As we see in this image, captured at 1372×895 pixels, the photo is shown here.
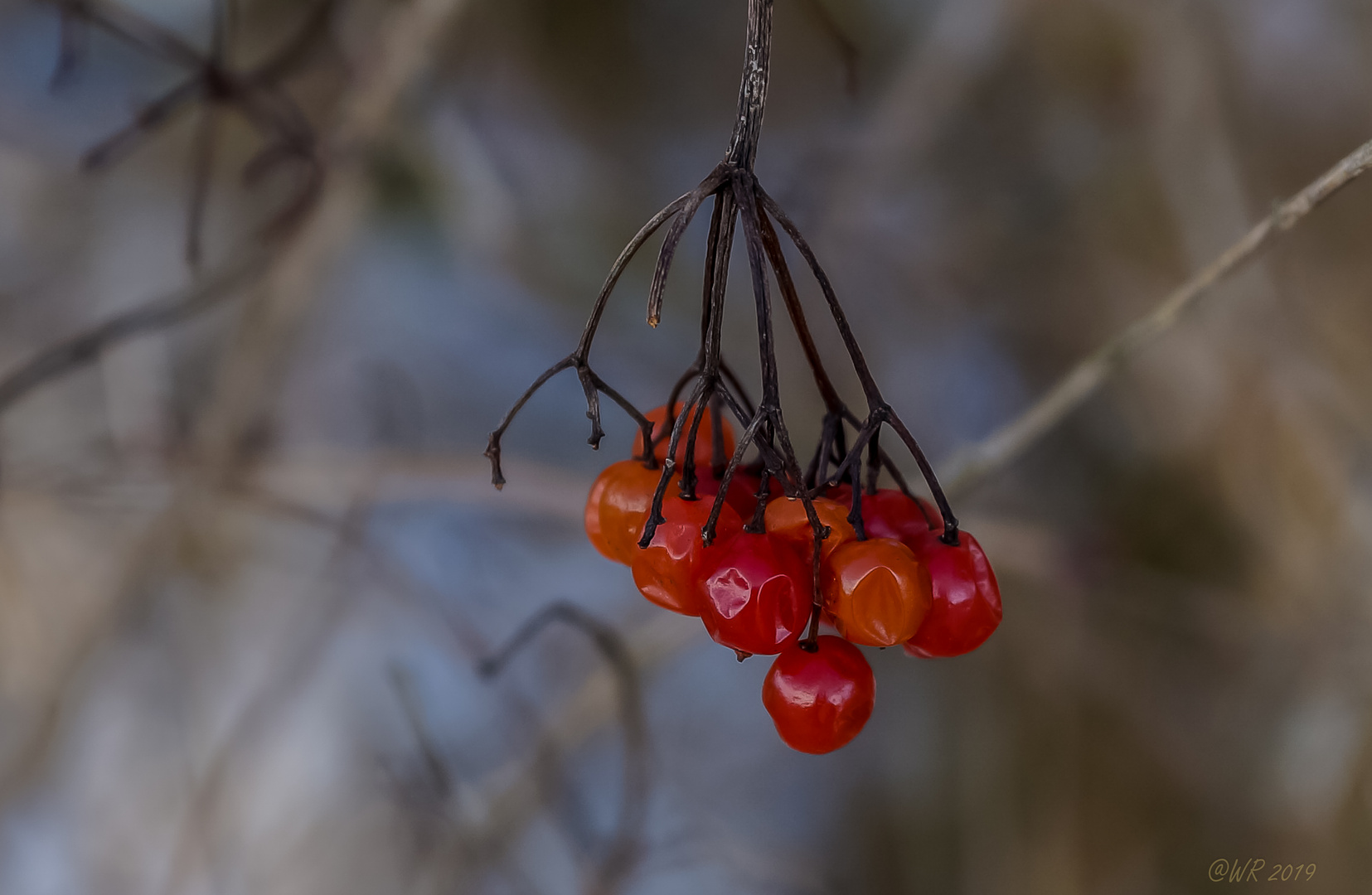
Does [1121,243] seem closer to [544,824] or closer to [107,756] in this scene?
[544,824]

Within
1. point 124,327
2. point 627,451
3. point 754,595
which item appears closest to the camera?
point 754,595

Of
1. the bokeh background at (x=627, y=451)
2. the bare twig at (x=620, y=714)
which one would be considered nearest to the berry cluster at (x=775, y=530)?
the bokeh background at (x=627, y=451)

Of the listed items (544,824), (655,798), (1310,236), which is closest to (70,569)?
(544,824)

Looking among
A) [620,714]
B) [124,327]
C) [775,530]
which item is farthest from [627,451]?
[775,530]

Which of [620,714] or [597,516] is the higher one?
[620,714]

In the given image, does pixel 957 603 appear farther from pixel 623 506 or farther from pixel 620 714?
pixel 620 714

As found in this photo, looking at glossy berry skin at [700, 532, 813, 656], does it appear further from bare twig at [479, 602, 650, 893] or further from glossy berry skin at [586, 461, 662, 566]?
bare twig at [479, 602, 650, 893]

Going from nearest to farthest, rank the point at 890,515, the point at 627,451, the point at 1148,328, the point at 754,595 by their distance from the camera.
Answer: the point at 754,595
the point at 890,515
the point at 1148,328
the point at 627,451

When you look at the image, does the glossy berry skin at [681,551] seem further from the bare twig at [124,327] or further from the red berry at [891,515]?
the bare twig at [124,327]
